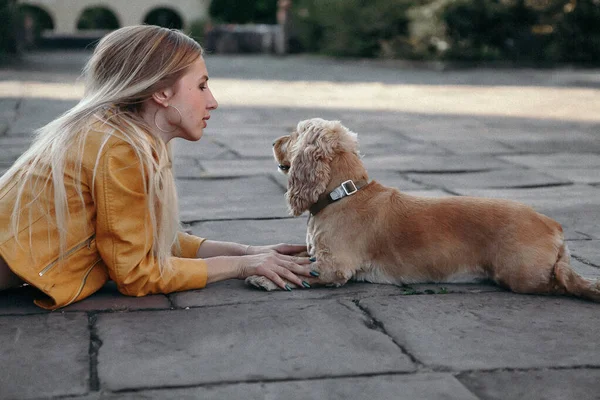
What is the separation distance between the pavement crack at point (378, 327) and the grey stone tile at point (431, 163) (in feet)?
12.0

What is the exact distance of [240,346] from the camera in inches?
121

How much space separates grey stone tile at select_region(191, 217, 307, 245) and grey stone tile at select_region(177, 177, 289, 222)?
6.3 inches

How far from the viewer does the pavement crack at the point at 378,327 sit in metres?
2.96

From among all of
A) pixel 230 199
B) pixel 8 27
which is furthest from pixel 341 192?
pixel 8 27

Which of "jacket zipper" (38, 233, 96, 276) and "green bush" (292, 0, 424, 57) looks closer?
"jacket zipper" (38, 233, 96, 276)

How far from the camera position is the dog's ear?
3791 millimetres

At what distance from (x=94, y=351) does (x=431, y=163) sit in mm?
4919

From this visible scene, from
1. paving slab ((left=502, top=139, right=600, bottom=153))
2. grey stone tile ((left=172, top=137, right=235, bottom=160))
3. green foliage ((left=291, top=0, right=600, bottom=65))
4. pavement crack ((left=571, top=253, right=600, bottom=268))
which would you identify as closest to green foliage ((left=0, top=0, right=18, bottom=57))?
green foliage ((left=291, top=0, right=600, bottom=65))

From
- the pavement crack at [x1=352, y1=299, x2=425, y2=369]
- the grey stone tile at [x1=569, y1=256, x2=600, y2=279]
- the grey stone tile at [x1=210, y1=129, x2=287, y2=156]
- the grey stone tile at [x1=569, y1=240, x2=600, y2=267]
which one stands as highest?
the pavement crack at [x1=352, y1=299, x2=425, y2=369]

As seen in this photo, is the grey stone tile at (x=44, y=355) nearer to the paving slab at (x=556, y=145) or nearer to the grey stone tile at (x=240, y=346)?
the grey stone tile at (x=240, y=346)

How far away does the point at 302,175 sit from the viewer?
3.82m

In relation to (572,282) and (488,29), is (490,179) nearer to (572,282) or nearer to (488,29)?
(572,282)

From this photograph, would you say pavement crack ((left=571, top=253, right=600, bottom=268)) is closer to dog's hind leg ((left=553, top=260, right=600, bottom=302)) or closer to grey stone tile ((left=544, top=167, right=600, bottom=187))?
dog's hind leg ((left=553, top=260, right=600, bottom=302))

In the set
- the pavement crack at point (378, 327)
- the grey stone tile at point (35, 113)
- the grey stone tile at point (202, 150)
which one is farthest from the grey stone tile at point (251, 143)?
the pavement crack at point (378, 327)
